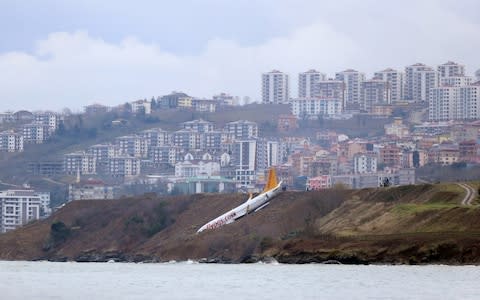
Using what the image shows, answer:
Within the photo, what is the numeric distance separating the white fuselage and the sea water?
34.2m

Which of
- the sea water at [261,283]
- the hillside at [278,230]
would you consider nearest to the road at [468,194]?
the hillside at [278,230]

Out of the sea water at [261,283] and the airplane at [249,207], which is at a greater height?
the airplane at [249,207]

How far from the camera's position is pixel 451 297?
59438 mm

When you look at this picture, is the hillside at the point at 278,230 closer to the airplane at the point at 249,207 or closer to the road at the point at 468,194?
the road at the point at 468,194

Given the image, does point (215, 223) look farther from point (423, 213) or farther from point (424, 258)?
point (424, 258)

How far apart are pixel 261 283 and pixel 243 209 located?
55705mm

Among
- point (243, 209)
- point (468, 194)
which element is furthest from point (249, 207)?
point (468, 194)

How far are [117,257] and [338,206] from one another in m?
19.2

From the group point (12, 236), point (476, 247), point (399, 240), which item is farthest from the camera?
point (12, 236)

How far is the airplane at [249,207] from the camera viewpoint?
123m

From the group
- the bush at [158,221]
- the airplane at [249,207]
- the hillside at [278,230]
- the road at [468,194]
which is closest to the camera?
the hillside at [278,230]

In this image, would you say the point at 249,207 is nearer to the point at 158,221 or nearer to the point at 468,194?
the point at 158,221

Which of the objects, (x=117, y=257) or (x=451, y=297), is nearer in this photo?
(x=451, y=297)

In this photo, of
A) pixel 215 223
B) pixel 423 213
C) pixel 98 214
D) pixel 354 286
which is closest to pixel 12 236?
pixel 98 214
